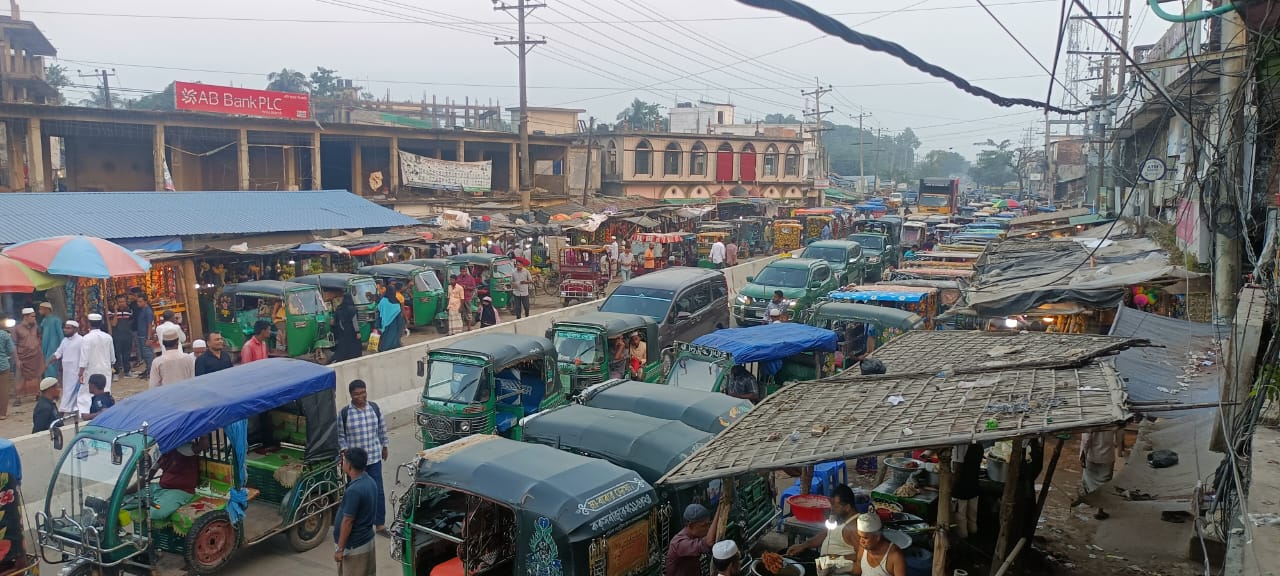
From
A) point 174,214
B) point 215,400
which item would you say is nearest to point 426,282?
point 174,214

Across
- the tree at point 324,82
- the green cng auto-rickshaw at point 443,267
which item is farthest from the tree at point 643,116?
the green cng auto-rickshaw at point 443,267

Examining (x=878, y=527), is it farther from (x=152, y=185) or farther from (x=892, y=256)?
(x=152, y=185)

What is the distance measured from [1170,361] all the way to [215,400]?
9.71 meters

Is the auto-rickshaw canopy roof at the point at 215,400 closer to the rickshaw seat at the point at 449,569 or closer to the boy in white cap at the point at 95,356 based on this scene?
the rickshaw seat at the point at 449,569

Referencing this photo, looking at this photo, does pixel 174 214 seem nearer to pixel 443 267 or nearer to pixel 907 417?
pixel 443 267

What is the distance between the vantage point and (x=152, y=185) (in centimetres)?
3269

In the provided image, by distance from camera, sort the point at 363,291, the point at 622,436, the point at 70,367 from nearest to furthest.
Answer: the point at 622,436, the point at 70,367, the point at 363,291

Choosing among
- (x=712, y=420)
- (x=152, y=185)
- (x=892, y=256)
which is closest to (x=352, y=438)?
(x=712, y=420)

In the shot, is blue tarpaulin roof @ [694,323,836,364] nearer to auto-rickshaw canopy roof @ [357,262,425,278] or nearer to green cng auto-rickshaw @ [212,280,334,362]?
green cng auto-rickshaw @ [212,280,334,362]

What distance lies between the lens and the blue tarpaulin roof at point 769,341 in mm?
12211

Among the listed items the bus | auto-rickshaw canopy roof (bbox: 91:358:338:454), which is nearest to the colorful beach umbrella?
auto-rickshaw canopy roof (bbox: 91:358:338:454)

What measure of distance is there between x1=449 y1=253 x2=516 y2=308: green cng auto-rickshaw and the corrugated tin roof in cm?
587

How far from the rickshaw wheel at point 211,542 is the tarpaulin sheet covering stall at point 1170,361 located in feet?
26.8

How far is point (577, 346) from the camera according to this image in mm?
13336
